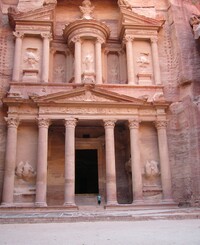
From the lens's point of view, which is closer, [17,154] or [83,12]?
[17,154]

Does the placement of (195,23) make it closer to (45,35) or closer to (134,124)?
(134,124)

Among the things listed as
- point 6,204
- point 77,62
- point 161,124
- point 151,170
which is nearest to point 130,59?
point 77,62

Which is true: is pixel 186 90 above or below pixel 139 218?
above

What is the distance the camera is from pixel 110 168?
1688 centimetres

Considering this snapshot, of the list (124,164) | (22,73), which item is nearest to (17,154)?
(22,73)

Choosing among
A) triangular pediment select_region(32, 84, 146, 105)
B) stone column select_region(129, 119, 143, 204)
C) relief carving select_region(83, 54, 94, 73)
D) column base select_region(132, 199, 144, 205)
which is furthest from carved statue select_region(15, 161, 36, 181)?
relief carving select_region(83, 54, 94, 73)

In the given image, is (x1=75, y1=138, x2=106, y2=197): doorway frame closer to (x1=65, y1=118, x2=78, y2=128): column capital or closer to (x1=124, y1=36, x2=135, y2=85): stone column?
(x1=65, y1=118, x2=78, y2=128): column capital

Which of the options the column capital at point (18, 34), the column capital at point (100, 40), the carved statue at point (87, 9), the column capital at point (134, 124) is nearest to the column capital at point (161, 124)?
the column capital at point (134, 124)

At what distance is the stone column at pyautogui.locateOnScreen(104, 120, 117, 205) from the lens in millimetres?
16375

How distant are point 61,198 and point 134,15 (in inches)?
515

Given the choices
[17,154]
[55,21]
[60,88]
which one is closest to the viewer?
[17,154]

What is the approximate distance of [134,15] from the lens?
21.0m

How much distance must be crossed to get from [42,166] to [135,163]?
5.15 m

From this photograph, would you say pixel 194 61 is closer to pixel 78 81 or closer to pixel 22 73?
pixel 78 81
